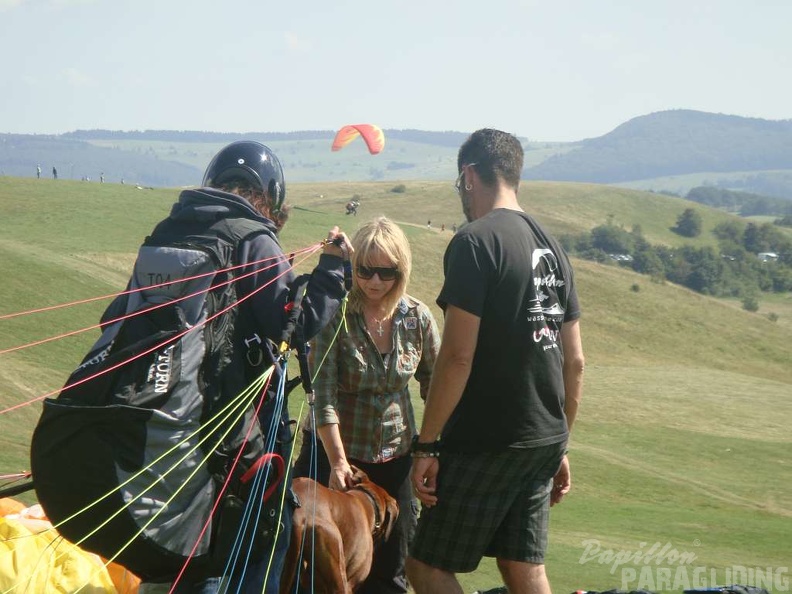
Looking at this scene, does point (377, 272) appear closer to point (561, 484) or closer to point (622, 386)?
point (561, 484)

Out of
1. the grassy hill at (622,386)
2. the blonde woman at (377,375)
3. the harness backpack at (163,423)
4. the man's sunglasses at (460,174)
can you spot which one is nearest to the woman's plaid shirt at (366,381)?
the blonde woman at (377,375)

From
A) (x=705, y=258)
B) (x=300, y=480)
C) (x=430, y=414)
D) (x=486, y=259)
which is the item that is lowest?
(x=705, y=258)

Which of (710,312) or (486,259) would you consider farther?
(710,312)

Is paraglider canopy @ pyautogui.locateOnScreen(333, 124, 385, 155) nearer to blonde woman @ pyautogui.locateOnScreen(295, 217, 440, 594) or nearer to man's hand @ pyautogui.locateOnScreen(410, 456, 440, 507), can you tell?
blonde woman @ pyautogui.locateOnScreen(295, 217, 440, 594)

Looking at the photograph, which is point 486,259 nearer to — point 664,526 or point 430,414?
point 430,414

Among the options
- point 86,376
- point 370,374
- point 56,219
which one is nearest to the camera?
point 86,376

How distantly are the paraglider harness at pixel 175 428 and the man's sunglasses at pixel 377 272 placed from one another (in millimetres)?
1263

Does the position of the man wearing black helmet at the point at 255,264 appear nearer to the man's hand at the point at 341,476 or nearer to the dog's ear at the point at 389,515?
the man's hand at the point at 341,476

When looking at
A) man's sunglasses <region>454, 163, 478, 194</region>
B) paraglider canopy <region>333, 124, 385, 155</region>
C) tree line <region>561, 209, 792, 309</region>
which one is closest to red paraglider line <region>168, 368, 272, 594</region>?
man's sunglasses <region>454, 163, 478, 194</region>

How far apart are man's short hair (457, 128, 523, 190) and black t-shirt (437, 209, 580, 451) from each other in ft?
0.57

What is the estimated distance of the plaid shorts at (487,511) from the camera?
3.81 metres

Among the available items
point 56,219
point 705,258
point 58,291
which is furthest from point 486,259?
point 705,258

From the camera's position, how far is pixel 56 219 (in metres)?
38.1

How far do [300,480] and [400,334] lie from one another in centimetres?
101
